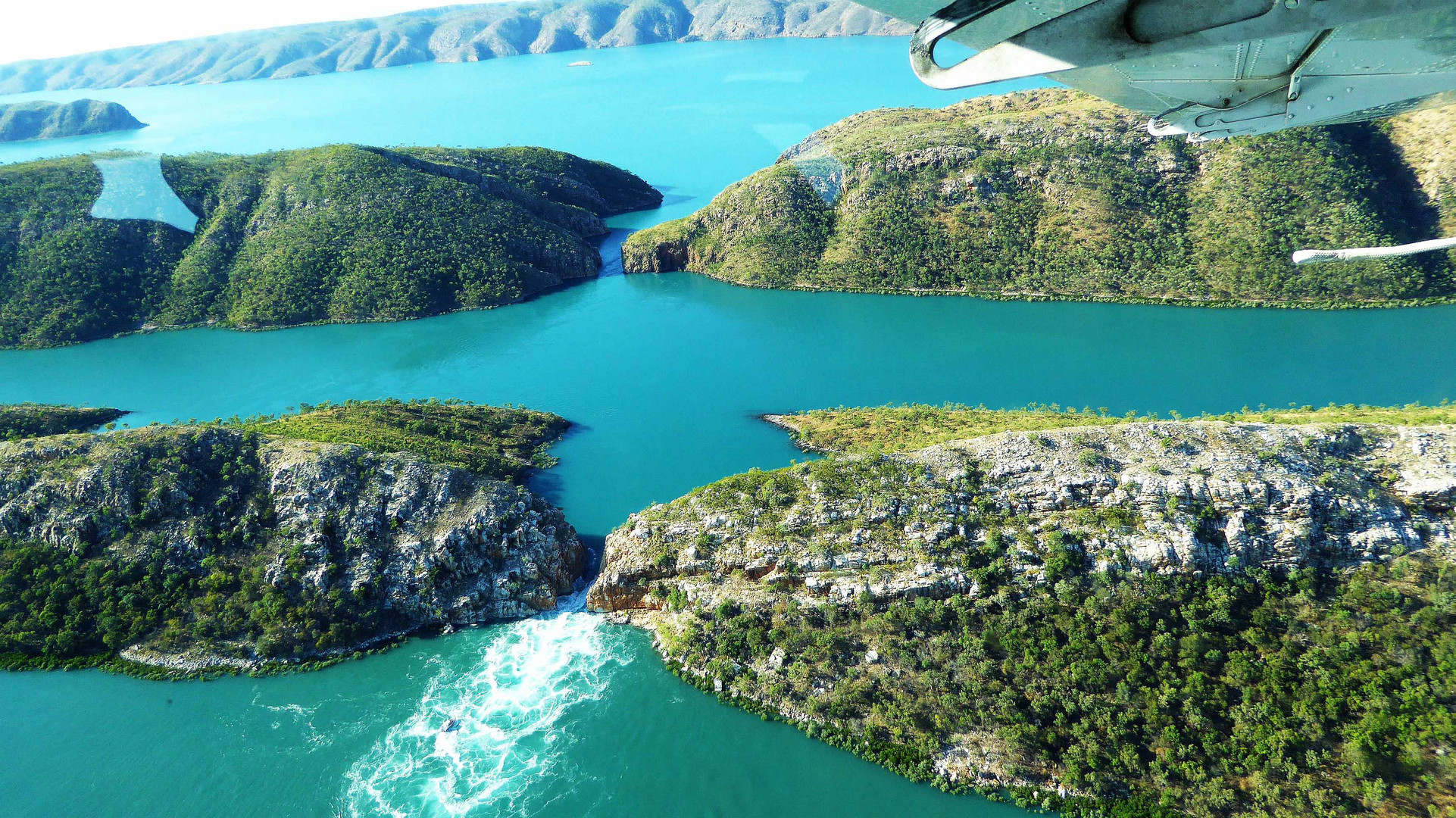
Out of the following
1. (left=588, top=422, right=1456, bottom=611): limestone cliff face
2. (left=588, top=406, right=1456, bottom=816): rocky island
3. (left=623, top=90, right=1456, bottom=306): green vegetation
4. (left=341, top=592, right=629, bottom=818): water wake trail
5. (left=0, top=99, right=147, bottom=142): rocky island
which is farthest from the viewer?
(left=0, top=99, right=147, bottom=142): rocky island

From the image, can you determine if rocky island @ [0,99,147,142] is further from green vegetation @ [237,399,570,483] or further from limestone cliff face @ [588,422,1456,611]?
limestone cliff face @ [588,422,1456,611]

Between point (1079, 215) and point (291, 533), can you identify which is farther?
point (1079, 215)

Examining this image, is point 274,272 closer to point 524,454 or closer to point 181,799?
point 524,454

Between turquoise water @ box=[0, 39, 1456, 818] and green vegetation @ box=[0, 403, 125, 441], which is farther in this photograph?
green vegetation @ box=[0, 403, 125, 441]

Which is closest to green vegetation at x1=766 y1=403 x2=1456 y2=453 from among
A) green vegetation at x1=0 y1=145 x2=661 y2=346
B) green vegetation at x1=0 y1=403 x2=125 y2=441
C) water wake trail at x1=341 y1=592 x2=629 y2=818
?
water wake trail at x1=341 y1=592 x2=629 y2=818

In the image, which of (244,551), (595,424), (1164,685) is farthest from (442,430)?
(1164,685)

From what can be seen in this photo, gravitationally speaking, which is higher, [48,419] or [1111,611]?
[48,419]

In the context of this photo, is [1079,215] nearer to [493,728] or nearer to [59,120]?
[493,728]

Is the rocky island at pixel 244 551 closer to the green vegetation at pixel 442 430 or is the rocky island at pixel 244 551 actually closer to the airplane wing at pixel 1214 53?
the green vegetation at pixel 442 430
